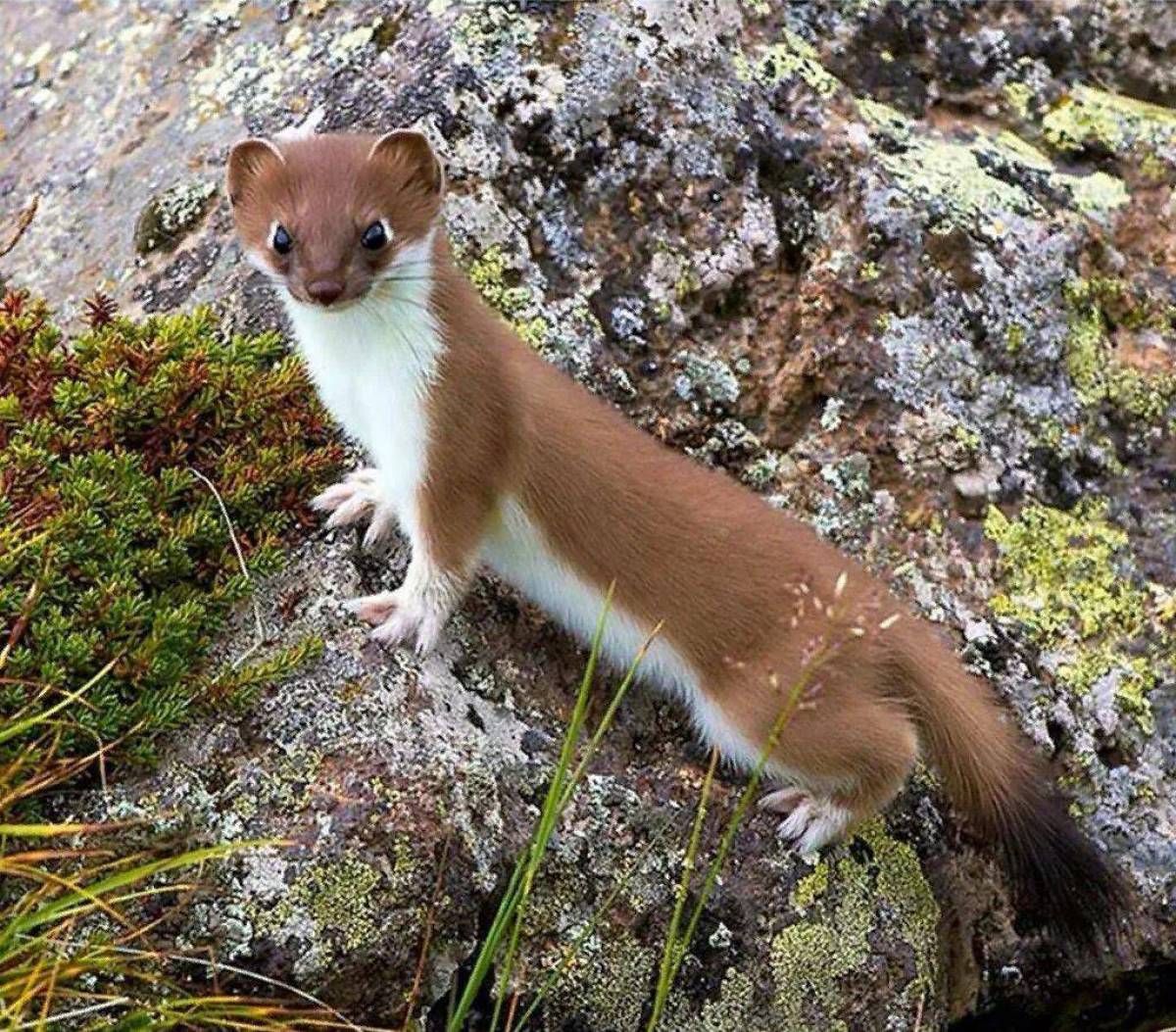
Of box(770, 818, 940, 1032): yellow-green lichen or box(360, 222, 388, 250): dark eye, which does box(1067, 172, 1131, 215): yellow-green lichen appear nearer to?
box(770, 818, 940, 1032): yellow-green lichen

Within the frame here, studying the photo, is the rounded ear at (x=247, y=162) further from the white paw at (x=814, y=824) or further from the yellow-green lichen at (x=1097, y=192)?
the yellow-green lichen at (x=1097, y=192)

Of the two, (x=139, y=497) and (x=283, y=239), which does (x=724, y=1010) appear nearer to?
(x=139, y=497)

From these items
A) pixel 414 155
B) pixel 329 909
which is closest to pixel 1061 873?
pixel 329 909

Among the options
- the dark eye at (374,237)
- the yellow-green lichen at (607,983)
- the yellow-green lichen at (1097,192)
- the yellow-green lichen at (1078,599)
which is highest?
the dark eye at (374,237)

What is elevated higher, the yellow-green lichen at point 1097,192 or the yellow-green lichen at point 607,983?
the yellow-green lichen at point 1097,192

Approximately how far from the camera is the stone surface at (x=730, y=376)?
3.35 meters

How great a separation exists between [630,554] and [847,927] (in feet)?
3.05

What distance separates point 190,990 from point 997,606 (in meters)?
2.14

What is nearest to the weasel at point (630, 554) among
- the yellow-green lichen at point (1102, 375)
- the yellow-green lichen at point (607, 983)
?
the yellow-green lichen at point (607, 983)

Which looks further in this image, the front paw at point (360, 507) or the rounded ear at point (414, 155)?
the front paw at point (360, 507)

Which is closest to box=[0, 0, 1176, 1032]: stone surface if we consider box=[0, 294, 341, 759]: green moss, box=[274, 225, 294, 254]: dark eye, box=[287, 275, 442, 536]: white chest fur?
box=[0, 294, 341, 759]: green moss

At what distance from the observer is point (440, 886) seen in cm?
321

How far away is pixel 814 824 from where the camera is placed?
12.0 feet

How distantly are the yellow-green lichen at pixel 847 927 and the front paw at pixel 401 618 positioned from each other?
38.0 inches
